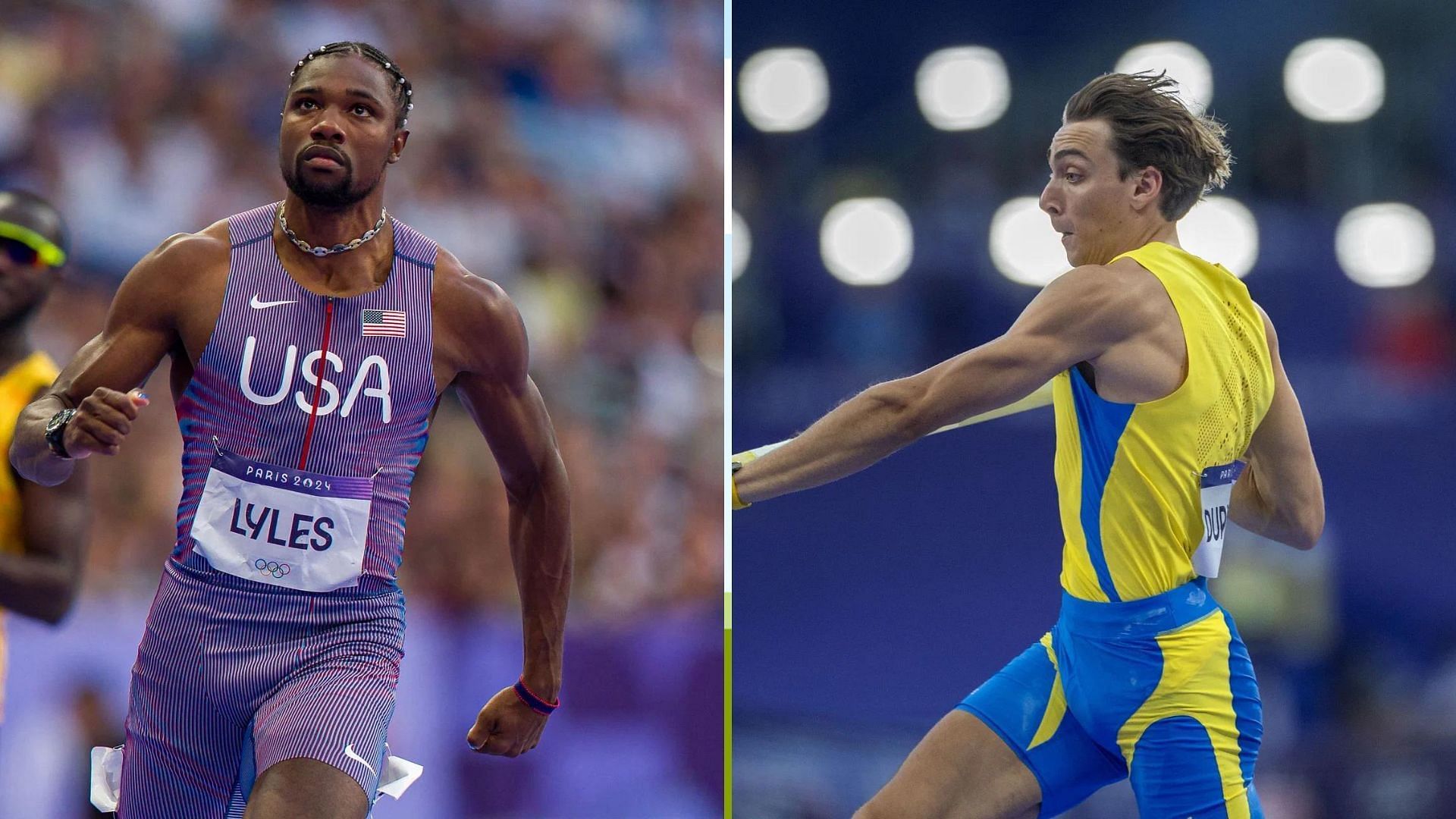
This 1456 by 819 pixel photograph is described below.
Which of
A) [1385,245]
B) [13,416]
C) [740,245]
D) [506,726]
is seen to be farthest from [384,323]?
[1385,245]

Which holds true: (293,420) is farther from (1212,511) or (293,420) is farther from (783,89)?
(783,89)

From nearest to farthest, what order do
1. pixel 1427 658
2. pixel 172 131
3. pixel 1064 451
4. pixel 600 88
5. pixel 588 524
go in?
1. pixel 1064 451
2. pixel 172 131
3. pixel 588 524
4. pixel 600 88
5. pixel 1427 658

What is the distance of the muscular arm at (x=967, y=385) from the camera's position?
3268mm

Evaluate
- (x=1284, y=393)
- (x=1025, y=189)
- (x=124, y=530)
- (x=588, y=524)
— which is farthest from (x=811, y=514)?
(x=1284, y=393)

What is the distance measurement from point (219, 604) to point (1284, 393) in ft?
8.38

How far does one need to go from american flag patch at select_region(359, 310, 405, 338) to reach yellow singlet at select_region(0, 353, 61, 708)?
1226mm

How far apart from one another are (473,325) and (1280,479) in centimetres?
203

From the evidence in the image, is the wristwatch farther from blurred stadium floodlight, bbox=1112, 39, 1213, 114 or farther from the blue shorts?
blurred stadium floodlight, bbox=1112, 39, 1213, 114

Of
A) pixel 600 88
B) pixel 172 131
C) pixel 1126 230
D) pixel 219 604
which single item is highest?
pixel 600 88

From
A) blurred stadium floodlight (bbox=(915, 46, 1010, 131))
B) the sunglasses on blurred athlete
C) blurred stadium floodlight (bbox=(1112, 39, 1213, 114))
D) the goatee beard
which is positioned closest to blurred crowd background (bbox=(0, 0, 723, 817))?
blurred stadium floodlight (bbox=(915, 46, 1010, 131))

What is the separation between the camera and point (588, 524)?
7562mm

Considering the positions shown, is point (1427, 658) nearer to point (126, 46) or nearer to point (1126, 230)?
point (1126, 230)

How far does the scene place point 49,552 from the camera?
398cm

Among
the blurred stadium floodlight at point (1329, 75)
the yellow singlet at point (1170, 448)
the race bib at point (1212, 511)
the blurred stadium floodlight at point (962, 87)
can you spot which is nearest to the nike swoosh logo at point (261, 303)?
the yellow singlet at point (1170, 448)
